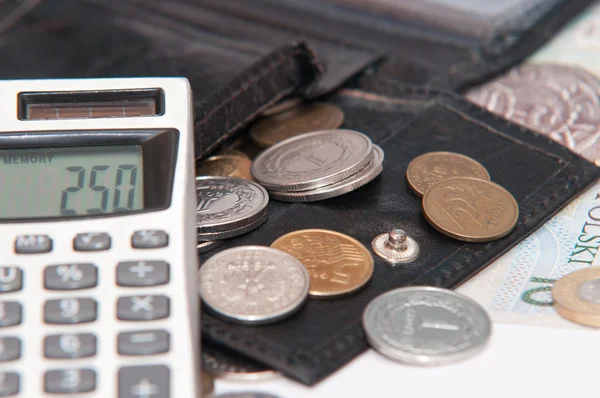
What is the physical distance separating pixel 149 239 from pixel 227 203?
0.23m

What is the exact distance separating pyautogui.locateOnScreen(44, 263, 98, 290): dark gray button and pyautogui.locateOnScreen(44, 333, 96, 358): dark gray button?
52mm

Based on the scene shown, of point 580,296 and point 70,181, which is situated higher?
point 70,181

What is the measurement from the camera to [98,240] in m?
0.81

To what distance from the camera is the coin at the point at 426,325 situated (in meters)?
0.83

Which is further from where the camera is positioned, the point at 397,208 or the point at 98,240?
the point at 397,208

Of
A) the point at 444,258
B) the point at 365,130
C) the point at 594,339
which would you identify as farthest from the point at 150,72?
the point at 594,339

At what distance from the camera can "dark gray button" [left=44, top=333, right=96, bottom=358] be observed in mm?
752

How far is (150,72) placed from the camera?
134cm

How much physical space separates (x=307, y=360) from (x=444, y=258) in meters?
0.24

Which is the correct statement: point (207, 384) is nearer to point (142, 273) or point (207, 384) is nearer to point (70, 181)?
point (142, 273)

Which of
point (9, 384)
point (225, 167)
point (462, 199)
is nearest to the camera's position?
point (9, 384)

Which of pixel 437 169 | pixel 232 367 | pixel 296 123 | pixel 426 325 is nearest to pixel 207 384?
pixel 232 367

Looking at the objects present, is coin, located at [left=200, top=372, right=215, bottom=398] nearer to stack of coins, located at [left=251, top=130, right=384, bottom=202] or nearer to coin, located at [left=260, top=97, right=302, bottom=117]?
stack of coins, located at [left=251, top=130, right=384, bottom=202]

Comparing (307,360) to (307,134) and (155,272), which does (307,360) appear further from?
(307,134)
